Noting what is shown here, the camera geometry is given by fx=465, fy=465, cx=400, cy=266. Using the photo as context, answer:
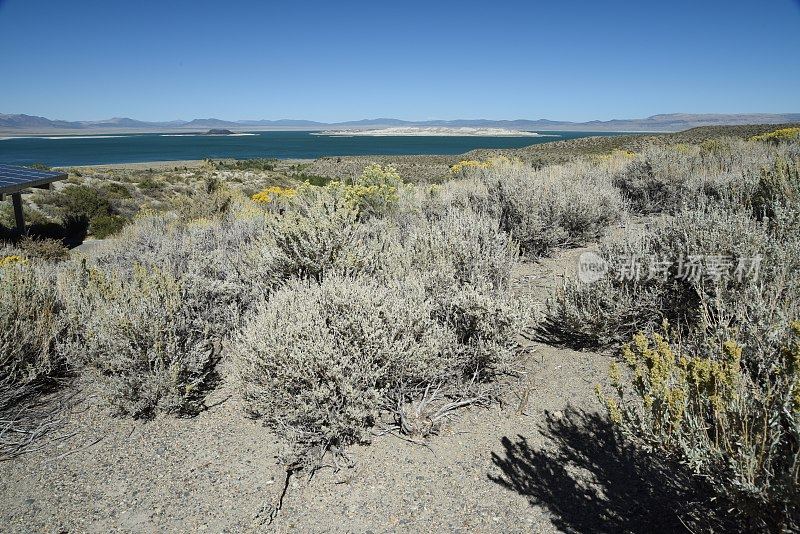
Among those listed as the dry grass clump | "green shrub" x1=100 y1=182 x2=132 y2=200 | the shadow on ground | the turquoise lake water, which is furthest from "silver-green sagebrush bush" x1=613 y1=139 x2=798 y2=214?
the turquoise lake water

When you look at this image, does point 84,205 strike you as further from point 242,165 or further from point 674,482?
point 242,165

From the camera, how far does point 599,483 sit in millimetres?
2883

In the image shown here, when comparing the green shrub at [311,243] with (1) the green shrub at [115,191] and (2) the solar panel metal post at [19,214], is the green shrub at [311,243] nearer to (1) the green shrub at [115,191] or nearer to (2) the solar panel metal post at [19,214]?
(2) the solar panel metal post at [19,214]

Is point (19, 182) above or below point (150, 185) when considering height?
above

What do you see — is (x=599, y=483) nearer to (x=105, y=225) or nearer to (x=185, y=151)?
(x=105, y=225)

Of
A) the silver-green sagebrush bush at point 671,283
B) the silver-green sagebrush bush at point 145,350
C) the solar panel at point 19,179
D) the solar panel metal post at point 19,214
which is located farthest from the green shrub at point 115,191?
the silver-green sagebrush bush at point 671,283

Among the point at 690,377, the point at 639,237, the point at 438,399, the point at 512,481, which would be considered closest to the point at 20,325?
the point at 438,399

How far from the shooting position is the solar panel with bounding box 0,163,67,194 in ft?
40.8

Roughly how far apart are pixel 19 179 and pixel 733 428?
1725cm

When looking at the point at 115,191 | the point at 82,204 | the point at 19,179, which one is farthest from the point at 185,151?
the point at 19,179

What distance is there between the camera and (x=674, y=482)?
2.67 metres

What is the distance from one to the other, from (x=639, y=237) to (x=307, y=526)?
14.4ft

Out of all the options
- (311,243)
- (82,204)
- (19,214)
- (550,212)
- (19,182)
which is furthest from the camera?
(82,204)

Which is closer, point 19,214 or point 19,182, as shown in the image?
point 19,182
